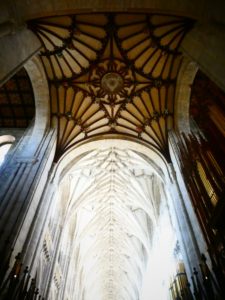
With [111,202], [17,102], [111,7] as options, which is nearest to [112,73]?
[111,7]

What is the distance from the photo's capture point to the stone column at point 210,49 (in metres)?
5.81

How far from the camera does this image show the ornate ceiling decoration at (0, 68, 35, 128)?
1209 cm

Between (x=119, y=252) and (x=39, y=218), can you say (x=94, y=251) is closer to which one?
(x=119, y=252)

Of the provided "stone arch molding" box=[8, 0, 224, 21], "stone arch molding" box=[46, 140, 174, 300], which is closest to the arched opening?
"stone arch molding" box=[46, 140, 174, 300]

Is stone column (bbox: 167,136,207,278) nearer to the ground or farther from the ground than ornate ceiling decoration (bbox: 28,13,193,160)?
nearer to the ground

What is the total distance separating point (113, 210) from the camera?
72.8 feet

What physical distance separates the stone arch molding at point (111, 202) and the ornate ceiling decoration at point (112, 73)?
47.3 inches

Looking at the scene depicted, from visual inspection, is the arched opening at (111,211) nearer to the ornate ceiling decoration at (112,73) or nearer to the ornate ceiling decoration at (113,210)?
the ornate ceiling decoration at (113,210)

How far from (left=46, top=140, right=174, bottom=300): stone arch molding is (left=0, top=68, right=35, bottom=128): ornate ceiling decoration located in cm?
360

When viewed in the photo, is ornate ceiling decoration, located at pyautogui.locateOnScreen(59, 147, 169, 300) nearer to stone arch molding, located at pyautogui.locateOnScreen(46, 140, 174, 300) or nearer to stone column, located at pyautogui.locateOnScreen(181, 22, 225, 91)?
stone arch molding, located at pyautogui.locateOnScreen(46, 140, 174, 300)

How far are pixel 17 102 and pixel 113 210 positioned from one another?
13.6 metres

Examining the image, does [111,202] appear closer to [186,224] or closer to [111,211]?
[111,211]

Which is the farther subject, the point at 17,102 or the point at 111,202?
the point at 111,202

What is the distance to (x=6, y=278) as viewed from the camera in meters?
6.35
